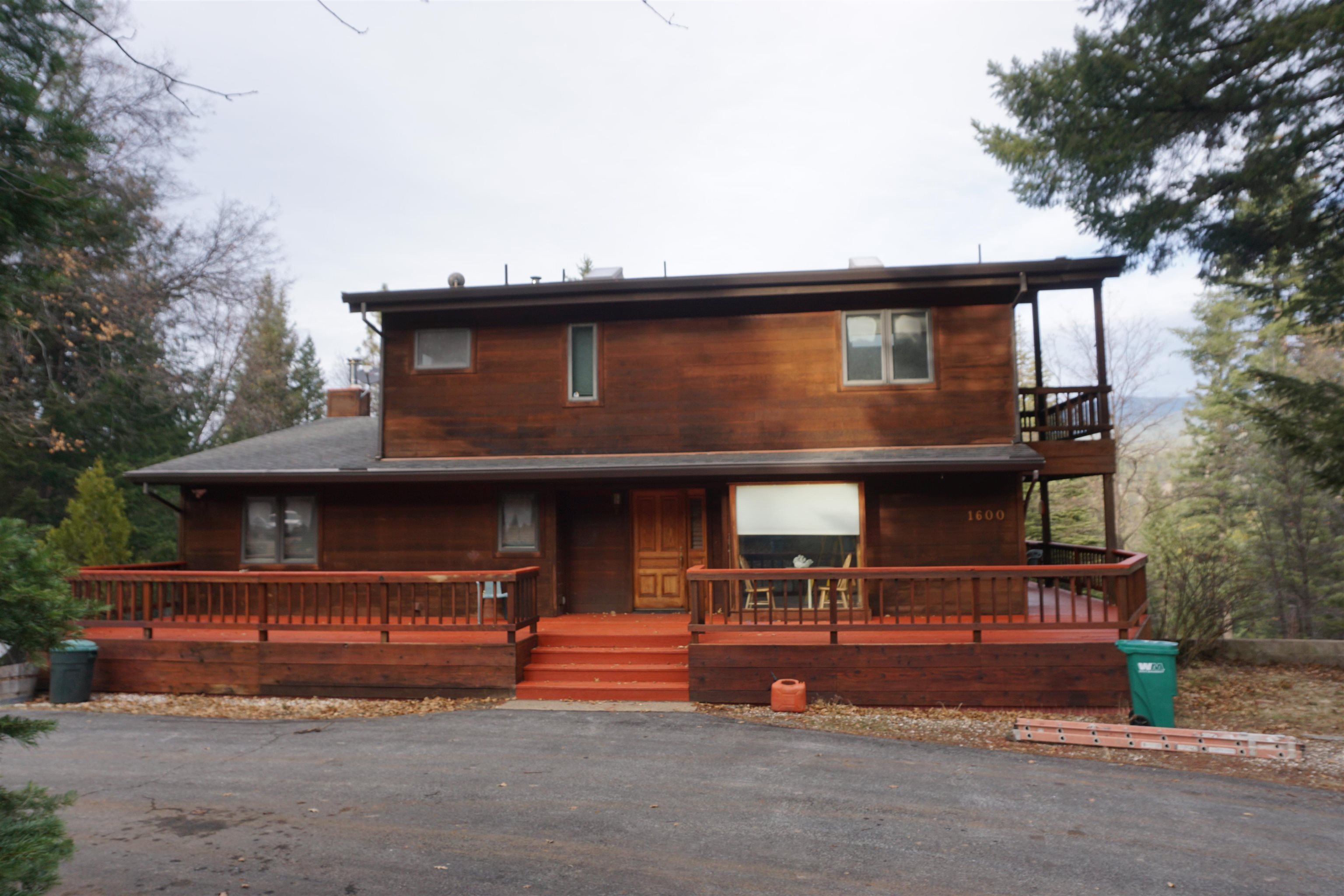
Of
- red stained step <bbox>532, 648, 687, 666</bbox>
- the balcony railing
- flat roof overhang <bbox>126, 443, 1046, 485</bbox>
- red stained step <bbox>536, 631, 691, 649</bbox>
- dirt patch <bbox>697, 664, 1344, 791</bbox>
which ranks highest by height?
the balcony railing

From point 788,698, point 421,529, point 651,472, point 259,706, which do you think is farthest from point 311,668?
point 788,698

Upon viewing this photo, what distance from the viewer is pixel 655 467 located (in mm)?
11258

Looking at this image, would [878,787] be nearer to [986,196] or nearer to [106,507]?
[986,196]

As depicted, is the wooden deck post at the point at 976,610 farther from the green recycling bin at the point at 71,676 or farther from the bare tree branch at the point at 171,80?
the green recycling bin at the point at 71,676

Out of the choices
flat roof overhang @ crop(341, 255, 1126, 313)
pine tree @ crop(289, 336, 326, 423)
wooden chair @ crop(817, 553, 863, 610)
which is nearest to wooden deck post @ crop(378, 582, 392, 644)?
wooden chair @ crop(817, 553, 863, 610)

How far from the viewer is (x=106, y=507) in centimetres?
1614

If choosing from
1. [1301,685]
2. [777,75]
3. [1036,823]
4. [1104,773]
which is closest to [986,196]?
[1301,685]

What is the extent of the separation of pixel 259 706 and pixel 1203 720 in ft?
35.1

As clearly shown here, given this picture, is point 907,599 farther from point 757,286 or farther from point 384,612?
point 384,612

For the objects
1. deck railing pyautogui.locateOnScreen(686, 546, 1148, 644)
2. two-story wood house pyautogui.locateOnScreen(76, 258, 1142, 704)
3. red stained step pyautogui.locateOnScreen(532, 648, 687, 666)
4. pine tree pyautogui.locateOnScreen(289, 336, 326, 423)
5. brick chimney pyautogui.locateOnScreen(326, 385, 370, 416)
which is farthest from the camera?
pine tree pyautogui.locateOnScreen(289, 336, 326, 423)

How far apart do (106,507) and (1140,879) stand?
18238 mm

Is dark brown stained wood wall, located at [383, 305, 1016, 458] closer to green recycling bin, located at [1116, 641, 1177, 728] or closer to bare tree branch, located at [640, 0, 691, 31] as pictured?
green recycling bin, located at [1116, 641, 1177, 728]

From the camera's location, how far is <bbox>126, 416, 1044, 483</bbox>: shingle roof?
1074 cm

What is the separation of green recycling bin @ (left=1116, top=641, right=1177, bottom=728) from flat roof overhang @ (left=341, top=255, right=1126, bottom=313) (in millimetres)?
5323
